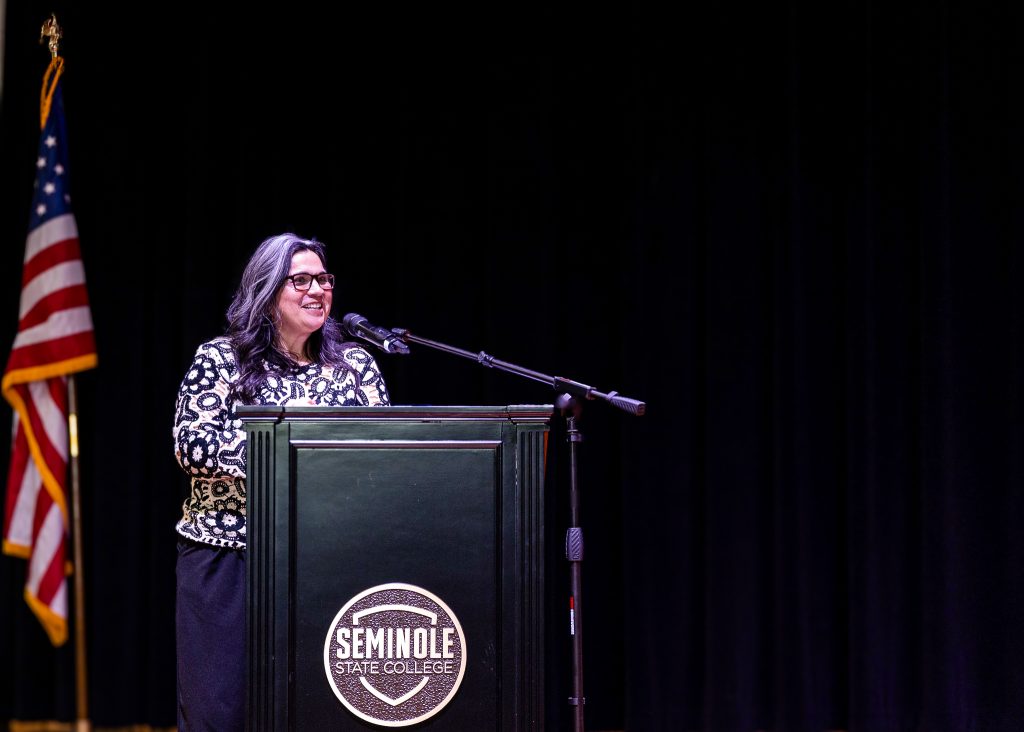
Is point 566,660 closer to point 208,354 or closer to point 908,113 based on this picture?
point 208,354

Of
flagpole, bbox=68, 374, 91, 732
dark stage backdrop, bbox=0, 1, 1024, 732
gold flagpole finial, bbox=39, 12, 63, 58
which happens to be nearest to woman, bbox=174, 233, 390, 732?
dark stage backdrop, bbox=0, 1, 1024, 732

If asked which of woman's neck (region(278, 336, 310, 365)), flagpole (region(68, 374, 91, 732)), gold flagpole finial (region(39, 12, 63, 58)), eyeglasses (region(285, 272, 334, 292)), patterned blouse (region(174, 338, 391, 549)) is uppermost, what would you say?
gold flagpole finial (region(39, 12, 63, 58))

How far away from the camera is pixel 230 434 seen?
2.58 m

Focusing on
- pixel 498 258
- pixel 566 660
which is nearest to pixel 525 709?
pixel 566 660

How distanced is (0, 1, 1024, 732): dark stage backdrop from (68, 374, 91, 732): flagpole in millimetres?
75

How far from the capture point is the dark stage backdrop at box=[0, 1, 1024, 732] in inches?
→ 170

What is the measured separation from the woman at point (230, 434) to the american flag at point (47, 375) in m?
1.66

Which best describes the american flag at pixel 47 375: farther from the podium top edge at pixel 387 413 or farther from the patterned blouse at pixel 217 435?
the podium top edge at pixel 387 413

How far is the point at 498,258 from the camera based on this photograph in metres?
4.43

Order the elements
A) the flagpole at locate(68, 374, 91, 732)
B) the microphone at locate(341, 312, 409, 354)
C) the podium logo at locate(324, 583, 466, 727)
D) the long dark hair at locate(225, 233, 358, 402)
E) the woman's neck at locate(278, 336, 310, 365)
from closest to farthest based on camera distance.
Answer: the podium logo at locate(324, 583, 466, 727) → the microphone at locate(341, 312, 409, 354) → the long dark hair at locate(225, 233, 358, 402) → the woman's neck at locate(278, 336, 310, 365) → the flagpole at locate(68, 374, 91, 732)

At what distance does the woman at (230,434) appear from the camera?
2557 millimetres

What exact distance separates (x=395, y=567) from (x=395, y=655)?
171mm

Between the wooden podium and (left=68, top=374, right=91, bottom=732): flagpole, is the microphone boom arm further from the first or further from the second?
(left=68, top=374, right=91, bottom=732): flagpole

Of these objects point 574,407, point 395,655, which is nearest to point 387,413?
point 395,655
